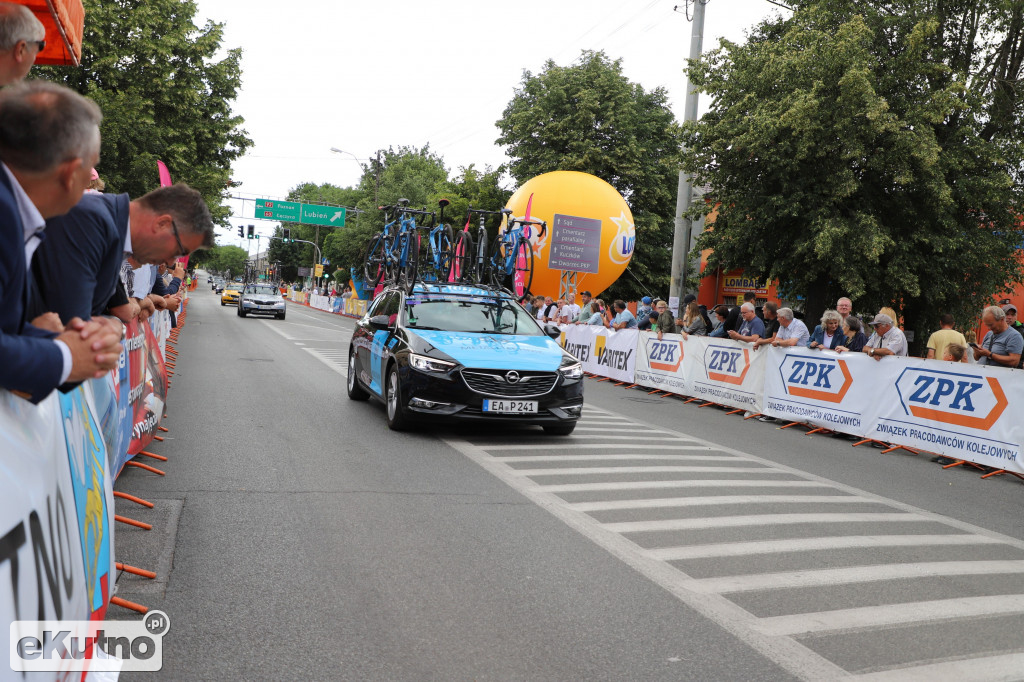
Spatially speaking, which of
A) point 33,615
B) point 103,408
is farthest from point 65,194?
point 103,408

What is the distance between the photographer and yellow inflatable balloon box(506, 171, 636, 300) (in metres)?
28.1

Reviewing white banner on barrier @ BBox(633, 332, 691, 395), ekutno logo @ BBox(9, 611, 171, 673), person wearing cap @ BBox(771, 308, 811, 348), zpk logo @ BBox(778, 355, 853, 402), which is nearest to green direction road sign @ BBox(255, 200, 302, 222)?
white banner on barrier @ BBox(633, 332, 691, 395)

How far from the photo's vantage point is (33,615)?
6.40 feet

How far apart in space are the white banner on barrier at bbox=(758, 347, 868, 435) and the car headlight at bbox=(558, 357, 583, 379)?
4476 millimetres

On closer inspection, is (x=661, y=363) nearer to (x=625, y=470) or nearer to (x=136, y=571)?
(x=625, y=470)

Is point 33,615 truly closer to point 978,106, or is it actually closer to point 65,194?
point 65,194

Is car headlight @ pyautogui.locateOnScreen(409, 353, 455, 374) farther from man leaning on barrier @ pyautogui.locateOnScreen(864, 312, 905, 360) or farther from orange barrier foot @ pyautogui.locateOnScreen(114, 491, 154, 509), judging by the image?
man leaning on barrier @ pyautogui.locateOnScreen(864, 312, 905, 360)

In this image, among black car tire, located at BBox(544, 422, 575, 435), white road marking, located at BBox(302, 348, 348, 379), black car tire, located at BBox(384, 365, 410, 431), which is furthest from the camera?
white road marking, located at BBox(302, 348, 348, 379)

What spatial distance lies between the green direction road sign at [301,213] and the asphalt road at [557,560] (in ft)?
159

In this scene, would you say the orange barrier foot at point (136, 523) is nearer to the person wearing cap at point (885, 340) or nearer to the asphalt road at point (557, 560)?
the asphalt road at point (557, 560)

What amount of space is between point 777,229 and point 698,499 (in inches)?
665

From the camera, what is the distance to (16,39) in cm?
319

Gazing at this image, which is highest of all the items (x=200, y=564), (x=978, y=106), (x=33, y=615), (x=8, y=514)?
(x=978, y=106)

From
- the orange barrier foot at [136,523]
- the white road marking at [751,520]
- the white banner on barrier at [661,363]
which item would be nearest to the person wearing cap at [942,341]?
the white banner on barrier at [661,363]
